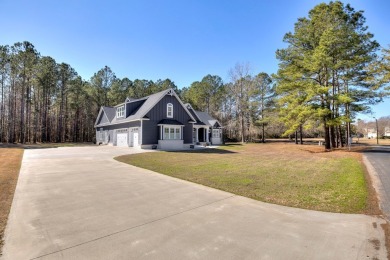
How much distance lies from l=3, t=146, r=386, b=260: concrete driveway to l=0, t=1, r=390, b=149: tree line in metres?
17.1

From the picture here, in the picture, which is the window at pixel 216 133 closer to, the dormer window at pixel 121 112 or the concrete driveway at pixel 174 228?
the dormer window at pixel 121 112

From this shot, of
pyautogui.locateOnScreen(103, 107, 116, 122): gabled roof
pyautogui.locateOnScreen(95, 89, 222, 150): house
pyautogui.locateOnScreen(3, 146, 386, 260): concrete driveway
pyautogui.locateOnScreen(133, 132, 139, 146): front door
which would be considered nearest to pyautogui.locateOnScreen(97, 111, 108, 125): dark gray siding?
pyautogui.locateOnScreen(103, 107, 116, 122): gabled roof

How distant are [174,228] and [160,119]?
69.0 ft

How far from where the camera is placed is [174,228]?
13.2ft

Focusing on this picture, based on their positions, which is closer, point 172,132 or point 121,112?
point 172,132

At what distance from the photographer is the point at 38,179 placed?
821 centimetres

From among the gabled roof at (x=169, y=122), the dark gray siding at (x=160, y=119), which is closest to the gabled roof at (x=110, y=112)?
the dark gray siding at (x=160, y=119)

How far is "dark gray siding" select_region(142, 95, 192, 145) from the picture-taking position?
23359 millimetres

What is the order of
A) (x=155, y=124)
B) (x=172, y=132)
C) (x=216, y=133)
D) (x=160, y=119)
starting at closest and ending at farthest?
(x=155, y=124), (x=160, y=119), (x=172, y=132), (x=216, y=133)

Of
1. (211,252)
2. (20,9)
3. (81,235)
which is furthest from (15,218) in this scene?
(20,9)

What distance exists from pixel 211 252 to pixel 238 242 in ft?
1.80

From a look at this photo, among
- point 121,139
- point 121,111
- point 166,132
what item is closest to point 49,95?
point 121,111

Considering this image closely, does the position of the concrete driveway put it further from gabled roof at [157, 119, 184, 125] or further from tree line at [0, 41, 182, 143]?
tree line at [0, 41, 182, 143]

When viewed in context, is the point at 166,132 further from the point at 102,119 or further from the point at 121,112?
the point at 102,119
